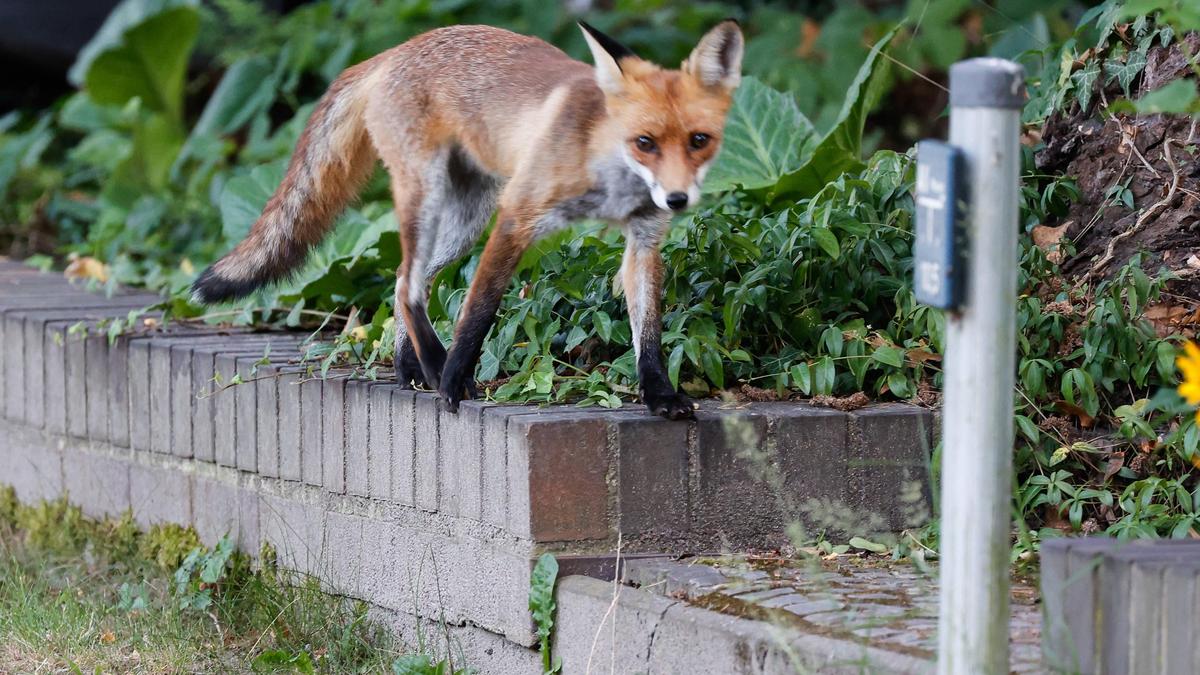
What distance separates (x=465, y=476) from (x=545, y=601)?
40cm

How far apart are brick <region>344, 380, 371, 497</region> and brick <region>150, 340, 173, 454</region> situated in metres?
1.01

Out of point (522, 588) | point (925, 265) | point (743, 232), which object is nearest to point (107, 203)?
point (743, 232)

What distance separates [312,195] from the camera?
13.8 ft

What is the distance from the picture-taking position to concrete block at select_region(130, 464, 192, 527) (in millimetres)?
4574

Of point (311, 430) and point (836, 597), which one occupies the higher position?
point (311, 430)

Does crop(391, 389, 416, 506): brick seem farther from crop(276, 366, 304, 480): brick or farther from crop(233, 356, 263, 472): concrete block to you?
crop(233, 356, 263, 472): concrete block

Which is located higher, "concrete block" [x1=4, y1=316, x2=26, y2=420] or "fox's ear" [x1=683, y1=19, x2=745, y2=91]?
"fox's ear" [x1=683, y1=19, x2=745, y2=91]

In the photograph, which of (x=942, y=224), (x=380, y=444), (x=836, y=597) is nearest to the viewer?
(x=942, y=224)

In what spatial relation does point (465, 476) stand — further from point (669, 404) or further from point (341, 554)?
point (341, 554)

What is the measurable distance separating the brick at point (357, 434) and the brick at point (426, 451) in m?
0.22

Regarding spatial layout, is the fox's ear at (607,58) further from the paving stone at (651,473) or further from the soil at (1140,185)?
the soil at (1140,185)

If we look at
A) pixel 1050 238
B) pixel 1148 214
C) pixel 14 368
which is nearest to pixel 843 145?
pixel 1050 238

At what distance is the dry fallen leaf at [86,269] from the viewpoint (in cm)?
611

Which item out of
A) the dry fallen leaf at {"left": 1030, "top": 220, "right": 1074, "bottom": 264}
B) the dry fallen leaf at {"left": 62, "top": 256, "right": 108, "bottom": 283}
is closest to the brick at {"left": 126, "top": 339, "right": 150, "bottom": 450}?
the dry fallen leaf at {"left": 62, "top": 256, "right": 108, "bottom": 283}
